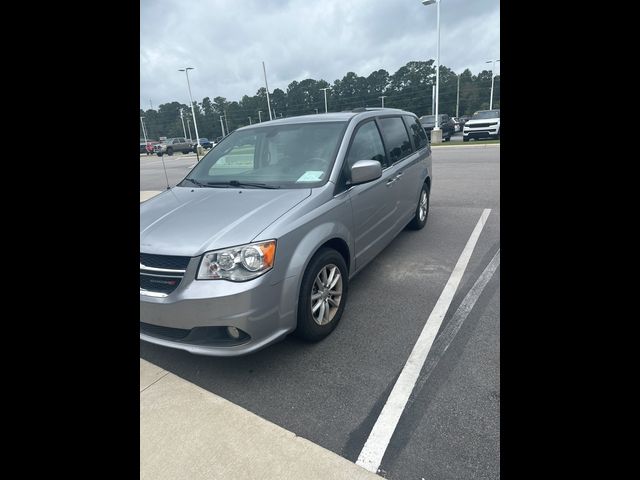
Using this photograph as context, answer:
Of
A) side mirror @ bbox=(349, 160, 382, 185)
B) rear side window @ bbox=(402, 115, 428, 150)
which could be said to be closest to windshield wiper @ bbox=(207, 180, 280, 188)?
side mirror @ bbox=(349, 160, 382, 185)

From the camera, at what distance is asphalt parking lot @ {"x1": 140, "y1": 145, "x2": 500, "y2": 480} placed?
6.22ft

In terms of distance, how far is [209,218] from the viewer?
260cm

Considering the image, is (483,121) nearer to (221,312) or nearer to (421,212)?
(421,212)

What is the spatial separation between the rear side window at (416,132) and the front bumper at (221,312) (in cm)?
358

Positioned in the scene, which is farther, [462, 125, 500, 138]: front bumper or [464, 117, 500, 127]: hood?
[462, 125, 500, 138]: front bumper

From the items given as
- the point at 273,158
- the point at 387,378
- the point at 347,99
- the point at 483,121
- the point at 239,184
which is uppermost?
the point at 347,99

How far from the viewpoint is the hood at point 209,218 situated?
2.34 meters

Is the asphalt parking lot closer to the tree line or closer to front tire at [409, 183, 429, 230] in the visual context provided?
front tire at [409, 183, 429, 230]

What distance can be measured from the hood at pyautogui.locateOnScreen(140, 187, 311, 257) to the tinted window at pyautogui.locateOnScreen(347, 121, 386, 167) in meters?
0.77

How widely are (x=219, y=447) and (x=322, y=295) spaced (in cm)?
123

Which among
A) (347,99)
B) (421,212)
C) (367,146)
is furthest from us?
(347,99)

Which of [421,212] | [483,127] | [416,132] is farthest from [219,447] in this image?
[483,127]
